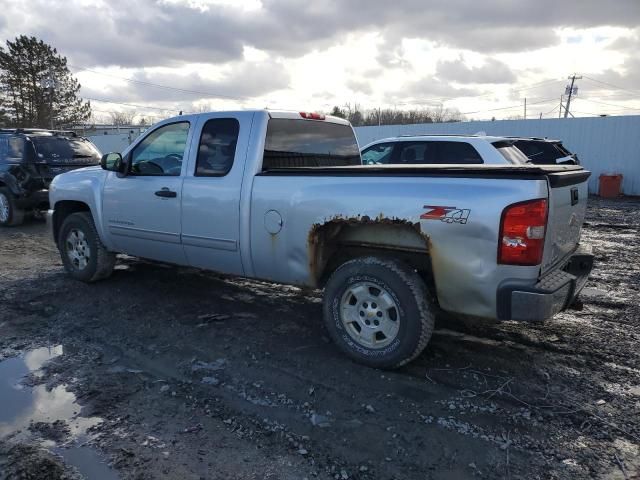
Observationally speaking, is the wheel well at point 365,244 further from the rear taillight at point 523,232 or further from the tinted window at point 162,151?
the tinted window at point 162,151

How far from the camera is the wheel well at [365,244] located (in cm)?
377

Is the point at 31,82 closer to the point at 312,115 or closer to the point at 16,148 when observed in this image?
the point at 16,148

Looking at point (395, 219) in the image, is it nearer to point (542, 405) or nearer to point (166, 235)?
point (542, 405)

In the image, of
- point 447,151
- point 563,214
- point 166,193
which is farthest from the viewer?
point 447,151

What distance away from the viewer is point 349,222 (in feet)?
12.8

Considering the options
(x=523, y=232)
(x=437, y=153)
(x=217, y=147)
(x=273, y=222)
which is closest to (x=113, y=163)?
(x=217, y=147)

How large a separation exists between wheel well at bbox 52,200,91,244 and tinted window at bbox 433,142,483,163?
5461 mm

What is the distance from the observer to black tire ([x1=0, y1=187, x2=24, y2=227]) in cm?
1040

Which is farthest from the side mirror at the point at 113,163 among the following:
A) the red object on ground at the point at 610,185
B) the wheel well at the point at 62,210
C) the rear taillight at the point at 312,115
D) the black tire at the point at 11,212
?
the red object on ground at the point at 610,185

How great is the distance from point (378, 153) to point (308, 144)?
4.31m

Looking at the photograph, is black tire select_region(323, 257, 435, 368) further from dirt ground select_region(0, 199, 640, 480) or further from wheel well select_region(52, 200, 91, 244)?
wheel well select_region(52, 200, 91, 244)

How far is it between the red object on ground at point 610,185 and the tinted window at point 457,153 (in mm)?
11033

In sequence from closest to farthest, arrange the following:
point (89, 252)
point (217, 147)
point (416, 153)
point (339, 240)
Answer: point (339, 240), point (217, 147), point (89, 252), point (416, 153)

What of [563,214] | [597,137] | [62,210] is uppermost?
[597,137]
